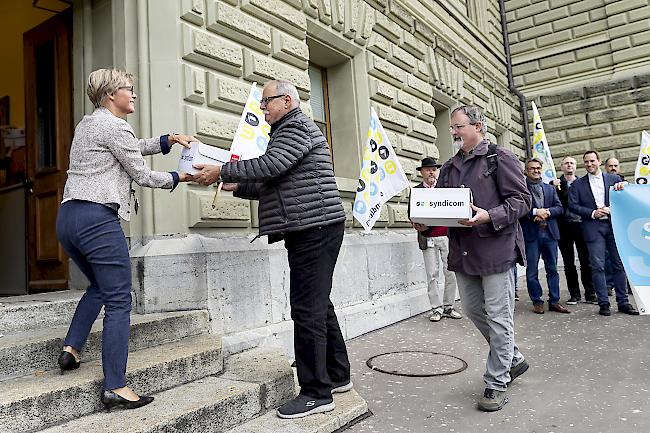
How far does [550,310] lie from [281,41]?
15.4 ft

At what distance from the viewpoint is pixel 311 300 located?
9.82ft

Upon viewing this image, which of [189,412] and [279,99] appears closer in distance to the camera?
[189,412]

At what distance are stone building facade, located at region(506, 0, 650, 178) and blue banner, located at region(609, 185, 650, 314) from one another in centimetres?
933

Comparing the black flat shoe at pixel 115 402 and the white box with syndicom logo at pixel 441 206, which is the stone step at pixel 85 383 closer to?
the black flat shoe at pixel 115 402

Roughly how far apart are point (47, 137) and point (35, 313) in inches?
92.1

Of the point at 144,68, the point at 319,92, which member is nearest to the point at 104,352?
the point at 144,68

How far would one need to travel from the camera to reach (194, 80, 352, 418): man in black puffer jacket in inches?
117

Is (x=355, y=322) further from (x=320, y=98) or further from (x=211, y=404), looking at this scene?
(x=320, y=98)

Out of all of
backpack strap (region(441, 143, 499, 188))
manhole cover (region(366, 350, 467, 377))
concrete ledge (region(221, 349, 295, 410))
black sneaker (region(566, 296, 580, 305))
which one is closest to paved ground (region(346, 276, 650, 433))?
manhole cover (region(366, 350, 467, 377))

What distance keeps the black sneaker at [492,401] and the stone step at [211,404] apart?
4.07ft

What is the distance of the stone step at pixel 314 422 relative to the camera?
9.25 feet

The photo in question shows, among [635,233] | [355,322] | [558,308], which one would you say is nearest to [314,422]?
[355,322]

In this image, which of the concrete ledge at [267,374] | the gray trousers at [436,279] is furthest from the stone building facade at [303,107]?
the gray trousers at [436,279]

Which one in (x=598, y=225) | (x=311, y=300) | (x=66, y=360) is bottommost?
(x=66, y=360)
